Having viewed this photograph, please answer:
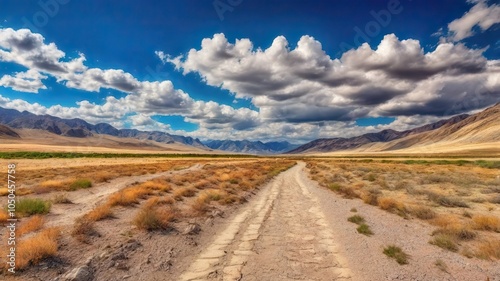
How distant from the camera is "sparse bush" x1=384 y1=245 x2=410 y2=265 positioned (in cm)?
867

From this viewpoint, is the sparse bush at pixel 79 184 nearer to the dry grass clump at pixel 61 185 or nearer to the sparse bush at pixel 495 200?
the dry grass clump at pixel 61 185

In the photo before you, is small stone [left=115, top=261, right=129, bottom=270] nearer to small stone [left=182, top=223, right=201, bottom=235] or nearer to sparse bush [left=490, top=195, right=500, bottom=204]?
small stone [left=182, top=223, right=201, bottom=235]

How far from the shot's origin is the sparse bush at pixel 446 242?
9.78 m

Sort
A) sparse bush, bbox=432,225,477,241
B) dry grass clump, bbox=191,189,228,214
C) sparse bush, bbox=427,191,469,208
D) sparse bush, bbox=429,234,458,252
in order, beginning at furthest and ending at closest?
sparse bush, bbox=427,191,469,208 < dry grass clump, bbox=191,189,228,214 < sparse bush, bbox=432,225,477,241 < sparse bush, bbox=429,234,458,252

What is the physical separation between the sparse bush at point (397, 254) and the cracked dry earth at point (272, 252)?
64.6 inches

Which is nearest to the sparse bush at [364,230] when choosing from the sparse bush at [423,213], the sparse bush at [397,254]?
the sparse bush at [397,254]

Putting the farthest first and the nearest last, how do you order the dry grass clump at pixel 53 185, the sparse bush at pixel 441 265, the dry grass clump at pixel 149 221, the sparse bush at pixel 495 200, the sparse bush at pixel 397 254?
the dry grass clump at pixel 53 185 → the sparse bush at pixel 495 200 → the dry grass clump at pixel 149 221 → the sparse bush at pixel 397 254 → the sparse bush at pixel 441 265

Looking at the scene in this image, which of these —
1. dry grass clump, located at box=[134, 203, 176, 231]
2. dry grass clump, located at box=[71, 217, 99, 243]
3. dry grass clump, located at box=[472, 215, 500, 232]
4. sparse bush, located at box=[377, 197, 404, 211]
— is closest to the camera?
dry grass clump, located at box=[71, 217, 99, 243]

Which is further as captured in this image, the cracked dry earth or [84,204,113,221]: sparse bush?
[84,204,113,221]: sparse bush

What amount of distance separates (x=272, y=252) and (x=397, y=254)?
4.03 meters

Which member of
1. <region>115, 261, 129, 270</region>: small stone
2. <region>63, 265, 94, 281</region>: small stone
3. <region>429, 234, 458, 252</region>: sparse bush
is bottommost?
<region>115, 261, 129, 270</region>: small stone

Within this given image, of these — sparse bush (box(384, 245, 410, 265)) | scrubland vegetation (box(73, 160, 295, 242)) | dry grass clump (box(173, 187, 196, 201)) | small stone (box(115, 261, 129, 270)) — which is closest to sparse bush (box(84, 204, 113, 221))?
scrubland vegetation (box(73, 160, 295, 242))

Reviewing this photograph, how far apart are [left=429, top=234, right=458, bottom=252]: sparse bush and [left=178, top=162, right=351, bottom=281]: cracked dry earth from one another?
3652 mm

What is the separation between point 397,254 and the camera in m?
9.04
